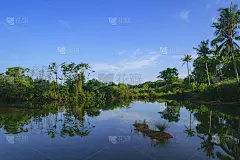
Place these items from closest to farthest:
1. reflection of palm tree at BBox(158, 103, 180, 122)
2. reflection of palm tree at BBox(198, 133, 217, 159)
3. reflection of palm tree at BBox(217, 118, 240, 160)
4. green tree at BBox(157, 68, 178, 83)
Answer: reflection of palm tree at BBox(217, 118, 240, 160)
reflection of palm tree at BBox(198, 133, 217, 159)
reflection of palm tree at BBox(158, 103, 180, 122)
green tree at BBox(157, 68, 178, 83)

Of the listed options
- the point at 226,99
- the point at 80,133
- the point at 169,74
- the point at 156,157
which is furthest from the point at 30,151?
the point at 169,74

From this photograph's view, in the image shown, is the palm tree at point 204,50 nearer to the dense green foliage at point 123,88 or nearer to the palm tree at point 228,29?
the dense green foliage at point 123,88

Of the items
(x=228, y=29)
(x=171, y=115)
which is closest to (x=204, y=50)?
(x=228, y=29)

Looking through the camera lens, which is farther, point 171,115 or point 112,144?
point 171,115

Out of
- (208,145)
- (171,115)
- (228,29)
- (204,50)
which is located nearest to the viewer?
(208,145)

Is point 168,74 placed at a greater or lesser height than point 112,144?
greater

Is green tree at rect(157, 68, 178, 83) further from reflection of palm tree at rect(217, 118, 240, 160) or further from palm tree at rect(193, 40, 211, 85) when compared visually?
reflection of palm tree at rect(217, 118, 240, 160)

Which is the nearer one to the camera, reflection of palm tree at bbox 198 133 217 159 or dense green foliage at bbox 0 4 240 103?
reflection of palm tree at bbox 198 133 217 159

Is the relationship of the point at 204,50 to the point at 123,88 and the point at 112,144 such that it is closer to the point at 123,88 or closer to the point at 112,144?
the point at 123,88

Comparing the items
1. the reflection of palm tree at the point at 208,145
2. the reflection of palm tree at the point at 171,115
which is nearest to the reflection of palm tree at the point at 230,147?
the reflection of palm tree at the point at 208,145

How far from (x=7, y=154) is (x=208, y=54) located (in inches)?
1631

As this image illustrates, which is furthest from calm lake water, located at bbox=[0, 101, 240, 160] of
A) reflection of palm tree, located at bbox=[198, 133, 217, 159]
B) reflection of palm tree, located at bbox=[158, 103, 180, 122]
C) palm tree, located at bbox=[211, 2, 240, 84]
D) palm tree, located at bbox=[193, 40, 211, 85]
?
palm tree, located at bbox=[193, 40, 211, 85]

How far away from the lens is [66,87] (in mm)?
39156

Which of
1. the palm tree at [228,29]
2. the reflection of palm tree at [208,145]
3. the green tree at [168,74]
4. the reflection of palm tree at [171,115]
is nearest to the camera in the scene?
the reflection of palm tree at [208,145]
